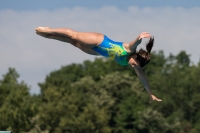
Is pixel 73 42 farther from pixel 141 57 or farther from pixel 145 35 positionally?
pixel 145 35

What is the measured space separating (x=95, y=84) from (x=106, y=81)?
4.73 feet

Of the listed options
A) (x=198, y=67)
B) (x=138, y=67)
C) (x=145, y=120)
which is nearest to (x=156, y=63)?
(x=198, y=67)

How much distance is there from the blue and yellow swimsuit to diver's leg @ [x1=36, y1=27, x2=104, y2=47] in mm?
143

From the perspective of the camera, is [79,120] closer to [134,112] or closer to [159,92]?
[134,112]

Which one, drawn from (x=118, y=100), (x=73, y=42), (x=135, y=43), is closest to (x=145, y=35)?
(x=135, y=43)

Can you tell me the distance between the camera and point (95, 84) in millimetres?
84750

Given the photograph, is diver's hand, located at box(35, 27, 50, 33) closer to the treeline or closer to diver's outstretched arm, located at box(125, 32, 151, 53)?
diver's outstretched arm, located at box(125, 32, 151, 53)

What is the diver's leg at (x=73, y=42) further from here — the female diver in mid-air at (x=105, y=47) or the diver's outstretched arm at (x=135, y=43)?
the diver's outstretched arm at (x=135, y=43)

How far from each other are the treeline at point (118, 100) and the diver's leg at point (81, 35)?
45109 mm

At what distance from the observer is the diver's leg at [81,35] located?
16172 mm

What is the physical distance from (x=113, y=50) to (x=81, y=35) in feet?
2.78

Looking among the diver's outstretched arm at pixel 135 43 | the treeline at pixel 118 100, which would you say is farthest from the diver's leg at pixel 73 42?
the treeline at pixel 118 100

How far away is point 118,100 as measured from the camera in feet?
282

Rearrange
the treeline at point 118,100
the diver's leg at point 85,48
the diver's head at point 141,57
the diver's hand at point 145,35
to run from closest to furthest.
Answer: the diver's hand at point 145,35
the diver's head at point 141,57
the diver's leg at point 85,48
the treeline at point 118,100
